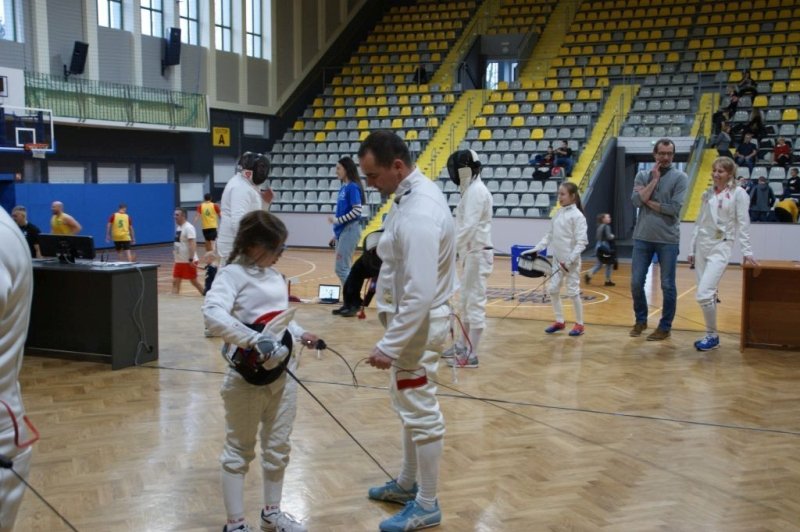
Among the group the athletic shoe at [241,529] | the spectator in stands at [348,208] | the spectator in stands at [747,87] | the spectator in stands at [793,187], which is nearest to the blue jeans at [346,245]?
the spectator in stands at [348,208]

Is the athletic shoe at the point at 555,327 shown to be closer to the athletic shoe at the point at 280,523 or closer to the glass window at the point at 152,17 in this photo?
the athletic shoe at the point at 280,523

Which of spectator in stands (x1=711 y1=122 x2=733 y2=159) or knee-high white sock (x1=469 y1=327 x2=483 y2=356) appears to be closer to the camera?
knee-high white sock (x1=469 y1=327 x2=483 y2=356)

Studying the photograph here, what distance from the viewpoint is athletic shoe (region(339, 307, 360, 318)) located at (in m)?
9.27

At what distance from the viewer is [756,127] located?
695 inches

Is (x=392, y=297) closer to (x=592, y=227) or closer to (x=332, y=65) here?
(x=592, y=227)

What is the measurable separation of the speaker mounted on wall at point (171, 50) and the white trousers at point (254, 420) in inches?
724

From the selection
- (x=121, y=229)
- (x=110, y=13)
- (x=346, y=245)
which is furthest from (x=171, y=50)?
(x=346, y=245)

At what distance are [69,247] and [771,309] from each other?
21.1 feet

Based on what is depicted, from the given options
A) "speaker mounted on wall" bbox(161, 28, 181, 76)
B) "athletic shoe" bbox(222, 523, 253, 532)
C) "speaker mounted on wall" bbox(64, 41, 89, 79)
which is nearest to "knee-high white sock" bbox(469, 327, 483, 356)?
"athletic shoe" bbox(222, 523, 253, 532)

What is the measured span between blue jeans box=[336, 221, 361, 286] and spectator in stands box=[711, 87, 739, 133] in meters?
11.9

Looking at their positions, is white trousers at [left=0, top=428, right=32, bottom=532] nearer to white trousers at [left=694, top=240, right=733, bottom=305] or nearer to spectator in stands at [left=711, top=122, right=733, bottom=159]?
white trousers at [left=694, top=240, right=733, bottom=305]

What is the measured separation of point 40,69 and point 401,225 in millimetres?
16289

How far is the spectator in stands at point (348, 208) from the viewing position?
897 cm

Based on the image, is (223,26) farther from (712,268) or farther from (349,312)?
(712,268)
